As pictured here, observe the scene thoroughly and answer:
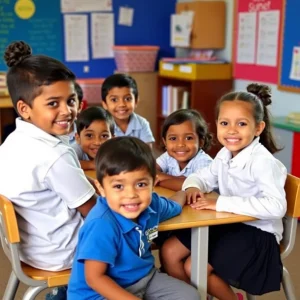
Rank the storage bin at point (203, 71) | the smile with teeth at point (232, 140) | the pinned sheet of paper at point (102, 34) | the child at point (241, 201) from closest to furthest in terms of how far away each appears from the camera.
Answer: the child at point (241, 201), the smile with teeth at point (232, 140), the storage bin at point (203, 71), the pinned sheet of paper at point (102, 34)

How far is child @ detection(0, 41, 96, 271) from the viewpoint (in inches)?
62.2

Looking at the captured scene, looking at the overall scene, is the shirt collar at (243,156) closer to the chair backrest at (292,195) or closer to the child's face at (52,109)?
the chair backrest at (292,195)

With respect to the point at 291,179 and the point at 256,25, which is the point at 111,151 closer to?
the point at 291,179

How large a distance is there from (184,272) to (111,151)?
0.65 metres

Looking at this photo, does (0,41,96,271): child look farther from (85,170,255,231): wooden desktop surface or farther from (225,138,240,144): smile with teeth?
(225,138,240,144): smile with teeth

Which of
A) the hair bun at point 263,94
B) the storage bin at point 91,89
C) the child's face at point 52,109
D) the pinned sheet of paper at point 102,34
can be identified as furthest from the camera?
the pinned sheet of paper at point 102,34

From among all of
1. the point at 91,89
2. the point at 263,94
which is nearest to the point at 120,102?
the point at 263,94

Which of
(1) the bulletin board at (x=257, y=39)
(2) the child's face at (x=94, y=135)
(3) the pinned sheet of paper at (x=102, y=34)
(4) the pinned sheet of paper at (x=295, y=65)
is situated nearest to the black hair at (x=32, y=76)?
(2) the child's face at (x=94, y=135)

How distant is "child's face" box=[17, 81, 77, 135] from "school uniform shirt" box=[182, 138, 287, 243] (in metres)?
0.53

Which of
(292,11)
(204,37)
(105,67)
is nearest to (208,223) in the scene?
(292,11)

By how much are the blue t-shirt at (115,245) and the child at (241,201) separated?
0.89 feet

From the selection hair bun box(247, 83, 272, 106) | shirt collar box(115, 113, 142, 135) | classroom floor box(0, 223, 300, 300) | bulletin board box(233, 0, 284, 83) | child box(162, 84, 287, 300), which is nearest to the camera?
child box(162, 84, 287, 300)

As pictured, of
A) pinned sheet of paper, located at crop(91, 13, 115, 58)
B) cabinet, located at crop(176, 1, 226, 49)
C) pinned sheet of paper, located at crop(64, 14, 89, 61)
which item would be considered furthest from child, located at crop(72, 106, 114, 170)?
pinned sheet of paper, located at crop(91, 13, 115, 58)

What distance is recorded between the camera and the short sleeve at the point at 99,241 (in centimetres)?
145
